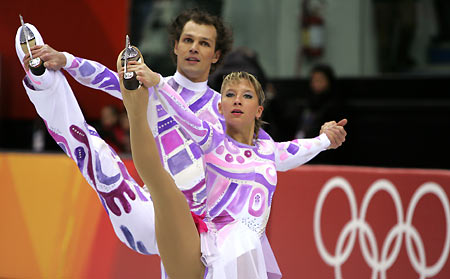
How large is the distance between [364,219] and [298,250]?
0.47 metres

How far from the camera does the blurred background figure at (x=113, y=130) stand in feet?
24.6

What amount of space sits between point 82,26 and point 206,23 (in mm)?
6171

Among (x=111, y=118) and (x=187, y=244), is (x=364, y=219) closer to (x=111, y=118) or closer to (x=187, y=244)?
(x=187, y=244)

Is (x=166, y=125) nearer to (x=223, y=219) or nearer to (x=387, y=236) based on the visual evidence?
(x=223, y=219)

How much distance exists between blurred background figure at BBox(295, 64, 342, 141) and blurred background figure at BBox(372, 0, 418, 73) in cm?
128

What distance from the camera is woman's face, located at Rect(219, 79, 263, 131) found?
136 inches

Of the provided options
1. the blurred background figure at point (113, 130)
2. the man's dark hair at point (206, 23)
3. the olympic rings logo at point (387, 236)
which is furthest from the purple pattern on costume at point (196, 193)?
the blurred background figure at point (113, 130)

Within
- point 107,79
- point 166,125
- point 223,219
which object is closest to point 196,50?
point 166,125

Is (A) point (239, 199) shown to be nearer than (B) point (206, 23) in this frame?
Yes

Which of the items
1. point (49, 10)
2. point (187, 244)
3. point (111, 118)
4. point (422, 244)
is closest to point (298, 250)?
point (422, 244)

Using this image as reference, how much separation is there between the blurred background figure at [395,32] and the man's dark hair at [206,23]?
13.5 feet

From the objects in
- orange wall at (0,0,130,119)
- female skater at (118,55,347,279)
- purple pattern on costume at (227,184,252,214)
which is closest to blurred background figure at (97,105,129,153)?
orange wall at (0,0,130,119)

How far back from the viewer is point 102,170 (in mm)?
3818

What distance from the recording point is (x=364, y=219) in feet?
15.6
